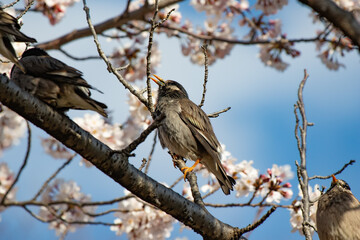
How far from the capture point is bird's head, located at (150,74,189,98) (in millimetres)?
5117

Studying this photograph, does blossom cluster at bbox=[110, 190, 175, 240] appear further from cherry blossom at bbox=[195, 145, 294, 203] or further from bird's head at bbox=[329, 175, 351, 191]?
bird's head at bbox=[329, 175, 351, 191]

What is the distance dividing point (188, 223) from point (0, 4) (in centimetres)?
232

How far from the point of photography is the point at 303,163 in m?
3.92

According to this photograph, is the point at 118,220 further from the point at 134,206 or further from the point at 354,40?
the point at 354,40

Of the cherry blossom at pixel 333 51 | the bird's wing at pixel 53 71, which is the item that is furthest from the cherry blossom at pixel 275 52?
the bird's wing at pixel 53 71

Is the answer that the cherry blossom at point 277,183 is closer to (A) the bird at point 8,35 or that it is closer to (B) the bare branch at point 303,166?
(B) the bare branch at point 303,166

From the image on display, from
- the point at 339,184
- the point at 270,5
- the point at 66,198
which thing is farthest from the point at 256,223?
the point at 270,5

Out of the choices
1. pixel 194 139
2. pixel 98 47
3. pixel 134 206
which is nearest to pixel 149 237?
pixel 134 206

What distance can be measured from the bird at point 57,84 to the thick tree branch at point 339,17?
1610 millimetres

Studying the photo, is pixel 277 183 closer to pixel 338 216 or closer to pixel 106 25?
pixel 338 216

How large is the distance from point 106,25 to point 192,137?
282cm

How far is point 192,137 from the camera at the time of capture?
444cm

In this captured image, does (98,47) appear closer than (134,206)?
Yes

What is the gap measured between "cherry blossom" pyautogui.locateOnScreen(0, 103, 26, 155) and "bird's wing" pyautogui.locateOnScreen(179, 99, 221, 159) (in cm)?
268
